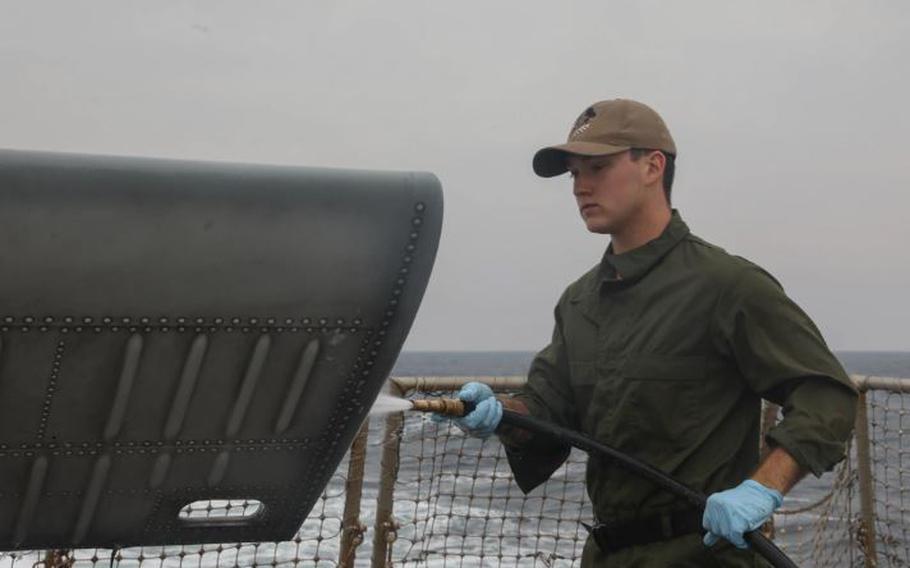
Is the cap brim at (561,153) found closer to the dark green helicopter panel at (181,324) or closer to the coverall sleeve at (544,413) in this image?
the coverall sleeve at (544,413)

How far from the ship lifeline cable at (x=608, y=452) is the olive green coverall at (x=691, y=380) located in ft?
0.28

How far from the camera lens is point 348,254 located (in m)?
2.28

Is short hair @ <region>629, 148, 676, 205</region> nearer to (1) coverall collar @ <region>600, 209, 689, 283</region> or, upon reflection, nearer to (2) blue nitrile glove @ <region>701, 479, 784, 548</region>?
(1) coverall collar @ <region>600, 209, 689, 283</region>

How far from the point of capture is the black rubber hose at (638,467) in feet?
9.43

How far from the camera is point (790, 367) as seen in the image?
2.92 metres

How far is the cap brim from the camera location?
3.23 metres

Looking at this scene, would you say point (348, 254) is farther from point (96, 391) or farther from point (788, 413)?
point (788, 413)

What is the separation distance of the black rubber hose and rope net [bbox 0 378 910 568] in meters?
0.50

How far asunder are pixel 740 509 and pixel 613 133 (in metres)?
1.20

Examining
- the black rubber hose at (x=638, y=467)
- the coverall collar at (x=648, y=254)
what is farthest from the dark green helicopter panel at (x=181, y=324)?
the coverall collar at (x=648, y=254)

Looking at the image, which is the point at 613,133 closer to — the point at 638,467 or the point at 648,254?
the point at 648,254

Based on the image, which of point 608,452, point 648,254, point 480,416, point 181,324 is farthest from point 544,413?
point 181,324

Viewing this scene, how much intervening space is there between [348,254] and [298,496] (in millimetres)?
828

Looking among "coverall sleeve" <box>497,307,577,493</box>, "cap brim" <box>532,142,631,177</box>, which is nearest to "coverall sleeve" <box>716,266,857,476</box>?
"cap brim" <box>532,142,631,177</box>
